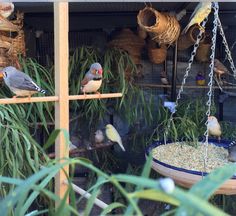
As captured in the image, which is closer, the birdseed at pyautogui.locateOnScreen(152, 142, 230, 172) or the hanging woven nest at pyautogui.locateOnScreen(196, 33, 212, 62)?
the birdseed at pyautogui.locateOnScreen(152, 142, 230, 172)

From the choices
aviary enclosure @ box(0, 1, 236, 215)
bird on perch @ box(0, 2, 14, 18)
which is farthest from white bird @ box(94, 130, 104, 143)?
bird on perch @ box(0, 2, 14, 18)

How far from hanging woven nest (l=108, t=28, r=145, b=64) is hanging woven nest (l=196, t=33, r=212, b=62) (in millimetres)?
352

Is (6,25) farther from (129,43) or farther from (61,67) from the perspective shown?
(129,43)

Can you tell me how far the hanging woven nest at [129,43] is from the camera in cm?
213

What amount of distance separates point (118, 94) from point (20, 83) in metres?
0.35

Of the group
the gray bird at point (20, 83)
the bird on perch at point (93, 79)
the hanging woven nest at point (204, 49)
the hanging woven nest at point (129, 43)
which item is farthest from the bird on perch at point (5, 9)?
the hanging woven nest at point (204, 49)

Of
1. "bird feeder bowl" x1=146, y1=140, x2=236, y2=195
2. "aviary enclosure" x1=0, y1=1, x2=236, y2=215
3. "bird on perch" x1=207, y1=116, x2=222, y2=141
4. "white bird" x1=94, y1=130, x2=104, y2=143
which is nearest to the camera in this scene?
"bird feeder bowl" x1=146, y1=140, x2=236, y2=195

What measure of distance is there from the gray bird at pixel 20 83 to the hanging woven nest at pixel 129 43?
84 centimetres

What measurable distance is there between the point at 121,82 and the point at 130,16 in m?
0.58

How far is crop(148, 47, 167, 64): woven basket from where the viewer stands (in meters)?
2.20

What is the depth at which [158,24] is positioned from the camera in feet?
5.53

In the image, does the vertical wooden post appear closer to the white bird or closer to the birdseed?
the birdseed

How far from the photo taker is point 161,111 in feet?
7.07

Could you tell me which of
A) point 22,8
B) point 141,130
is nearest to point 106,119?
point 141,130
